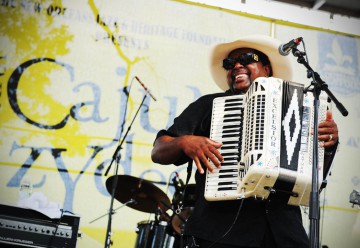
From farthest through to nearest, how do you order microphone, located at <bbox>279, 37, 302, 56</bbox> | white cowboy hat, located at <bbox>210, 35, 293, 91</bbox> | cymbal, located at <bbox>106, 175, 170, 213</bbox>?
cymbal, located at <bbox>106, 175, 170, 213</bbox>
white cowboy hat, located at <bbox>210, 35, 293, 91</bbox>
microphone, located at <bbox>279, 37, 302, 56</bbox>

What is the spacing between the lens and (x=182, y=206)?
4.36 metres

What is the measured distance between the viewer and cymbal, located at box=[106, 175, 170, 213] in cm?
410

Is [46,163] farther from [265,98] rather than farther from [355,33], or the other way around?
[355,33]

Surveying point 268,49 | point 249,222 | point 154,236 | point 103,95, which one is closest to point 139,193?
point 154,236

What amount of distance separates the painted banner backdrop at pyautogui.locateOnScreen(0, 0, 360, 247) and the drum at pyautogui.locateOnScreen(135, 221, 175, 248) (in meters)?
0.84

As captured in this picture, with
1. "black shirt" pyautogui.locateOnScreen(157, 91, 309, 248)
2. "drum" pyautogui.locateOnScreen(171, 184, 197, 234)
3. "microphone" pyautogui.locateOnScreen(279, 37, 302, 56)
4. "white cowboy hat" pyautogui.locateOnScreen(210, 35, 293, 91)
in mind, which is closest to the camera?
"black shirt" pyautogui.locateOnScreen(157, 91, 309, 248)

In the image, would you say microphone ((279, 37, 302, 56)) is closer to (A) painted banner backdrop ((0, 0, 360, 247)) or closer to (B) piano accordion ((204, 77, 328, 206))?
(B) piano accordion ((204, 77, 328, 206))

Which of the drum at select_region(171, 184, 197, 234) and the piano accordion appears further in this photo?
the drum at select_region(171, 184, 197, 234)

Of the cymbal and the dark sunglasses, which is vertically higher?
the dark sunglasses

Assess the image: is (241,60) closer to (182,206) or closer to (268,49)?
(268,49)

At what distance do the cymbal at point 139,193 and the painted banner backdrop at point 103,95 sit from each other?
0.76 metres

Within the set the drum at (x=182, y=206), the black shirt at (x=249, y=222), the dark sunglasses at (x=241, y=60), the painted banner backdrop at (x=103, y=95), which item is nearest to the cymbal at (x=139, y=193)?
the drum at (x=182, y=206)

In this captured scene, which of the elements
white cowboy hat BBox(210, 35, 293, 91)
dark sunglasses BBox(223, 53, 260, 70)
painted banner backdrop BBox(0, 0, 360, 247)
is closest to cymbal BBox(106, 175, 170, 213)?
painted banner backdrop BBox(0, 0, 360, 247)

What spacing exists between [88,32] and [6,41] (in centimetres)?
90
